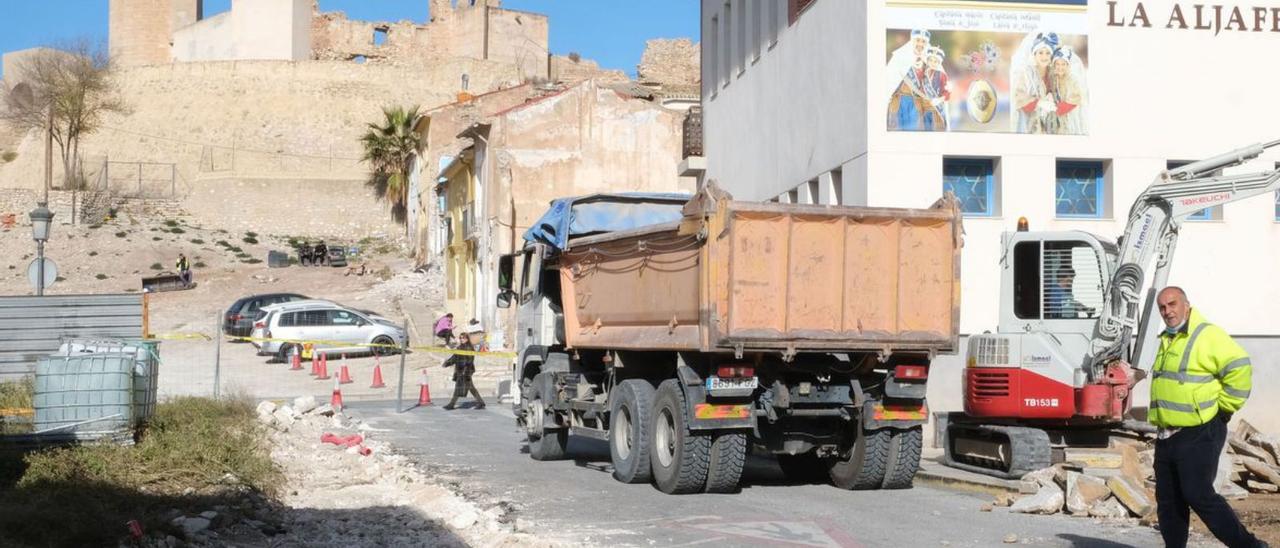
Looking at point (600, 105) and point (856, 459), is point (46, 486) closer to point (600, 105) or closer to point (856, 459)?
point (856, 459)

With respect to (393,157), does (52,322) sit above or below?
below

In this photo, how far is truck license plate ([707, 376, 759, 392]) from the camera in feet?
41.6

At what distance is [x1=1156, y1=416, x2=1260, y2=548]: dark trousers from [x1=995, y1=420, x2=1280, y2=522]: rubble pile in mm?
2350

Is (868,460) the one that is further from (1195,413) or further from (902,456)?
(1195,413)

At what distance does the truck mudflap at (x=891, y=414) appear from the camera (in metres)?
13.2

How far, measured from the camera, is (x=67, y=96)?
250ft

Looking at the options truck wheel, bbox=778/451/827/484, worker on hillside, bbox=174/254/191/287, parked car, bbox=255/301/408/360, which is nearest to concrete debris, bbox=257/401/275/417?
truck wheel, bbox=778/451/827/484

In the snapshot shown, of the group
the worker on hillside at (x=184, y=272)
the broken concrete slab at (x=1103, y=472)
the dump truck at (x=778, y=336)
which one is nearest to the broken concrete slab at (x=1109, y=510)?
the broken concrete slab at (x=1103, y=472)

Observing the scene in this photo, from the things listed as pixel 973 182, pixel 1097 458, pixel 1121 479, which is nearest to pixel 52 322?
pixel 973 182

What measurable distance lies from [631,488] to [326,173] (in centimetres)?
7447

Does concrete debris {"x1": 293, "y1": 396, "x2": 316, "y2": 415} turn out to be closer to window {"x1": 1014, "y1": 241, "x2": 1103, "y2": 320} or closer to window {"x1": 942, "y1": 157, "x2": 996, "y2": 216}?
window {"x1": 942, "y1": 157, "x2": 996, "y2": 216}

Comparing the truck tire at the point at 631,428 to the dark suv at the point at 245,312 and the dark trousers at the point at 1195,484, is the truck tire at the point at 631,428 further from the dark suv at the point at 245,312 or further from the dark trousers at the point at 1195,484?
the dark suv at the point at 245,312

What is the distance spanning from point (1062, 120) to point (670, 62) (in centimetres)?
6313

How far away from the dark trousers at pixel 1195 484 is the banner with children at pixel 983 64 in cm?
1319
